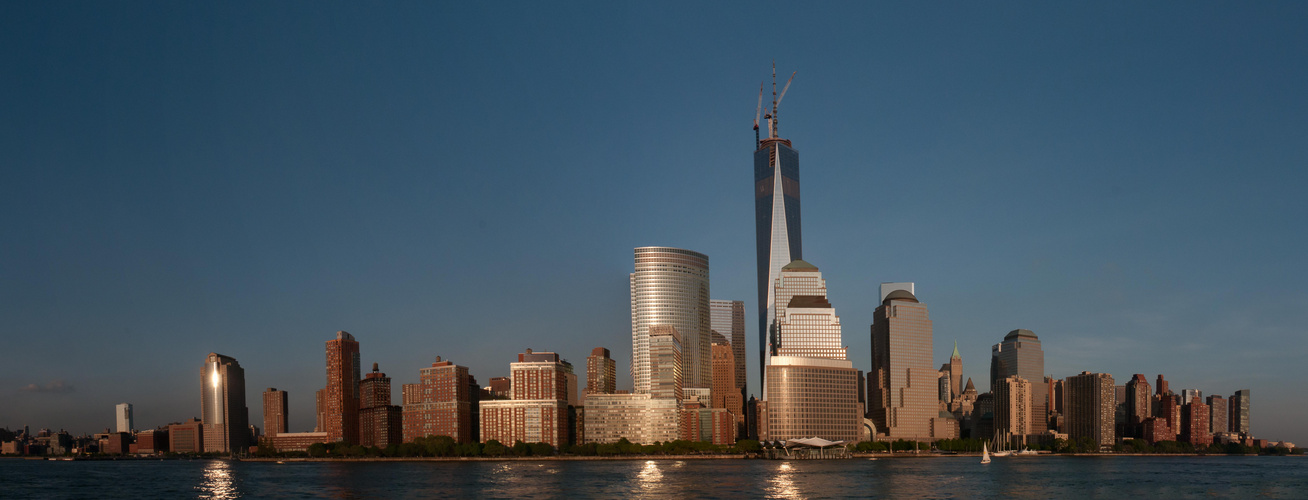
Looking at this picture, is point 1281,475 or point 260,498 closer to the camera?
point 260,498

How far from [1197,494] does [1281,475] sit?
5997 centimetres

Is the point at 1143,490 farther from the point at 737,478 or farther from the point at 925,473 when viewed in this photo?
the point at 737,478

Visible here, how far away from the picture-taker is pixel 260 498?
11869cm

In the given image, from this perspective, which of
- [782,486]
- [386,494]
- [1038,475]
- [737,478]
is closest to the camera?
[386,494]

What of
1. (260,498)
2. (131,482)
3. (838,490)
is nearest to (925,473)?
(838,490)

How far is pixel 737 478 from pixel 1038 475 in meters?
47.4

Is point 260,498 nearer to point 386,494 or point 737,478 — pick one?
point 386,494

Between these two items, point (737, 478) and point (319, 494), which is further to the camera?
point (737, 478)

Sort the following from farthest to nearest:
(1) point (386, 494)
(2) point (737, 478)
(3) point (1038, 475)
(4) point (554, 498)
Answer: (3) point (1038, 475) < (2) point (737, 478) < (1) point (386, 494) < (4) point (554, 498)

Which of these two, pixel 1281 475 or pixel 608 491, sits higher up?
pixel 608 491

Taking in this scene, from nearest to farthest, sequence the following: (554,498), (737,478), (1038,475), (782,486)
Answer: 1. (554,498)
2. (782,486)
3. (737,478)
4. (1038,475)

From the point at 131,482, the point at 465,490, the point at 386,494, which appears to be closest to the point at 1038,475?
the point at 465,490

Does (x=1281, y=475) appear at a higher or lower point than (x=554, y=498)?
lower

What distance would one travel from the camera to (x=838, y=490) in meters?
120
